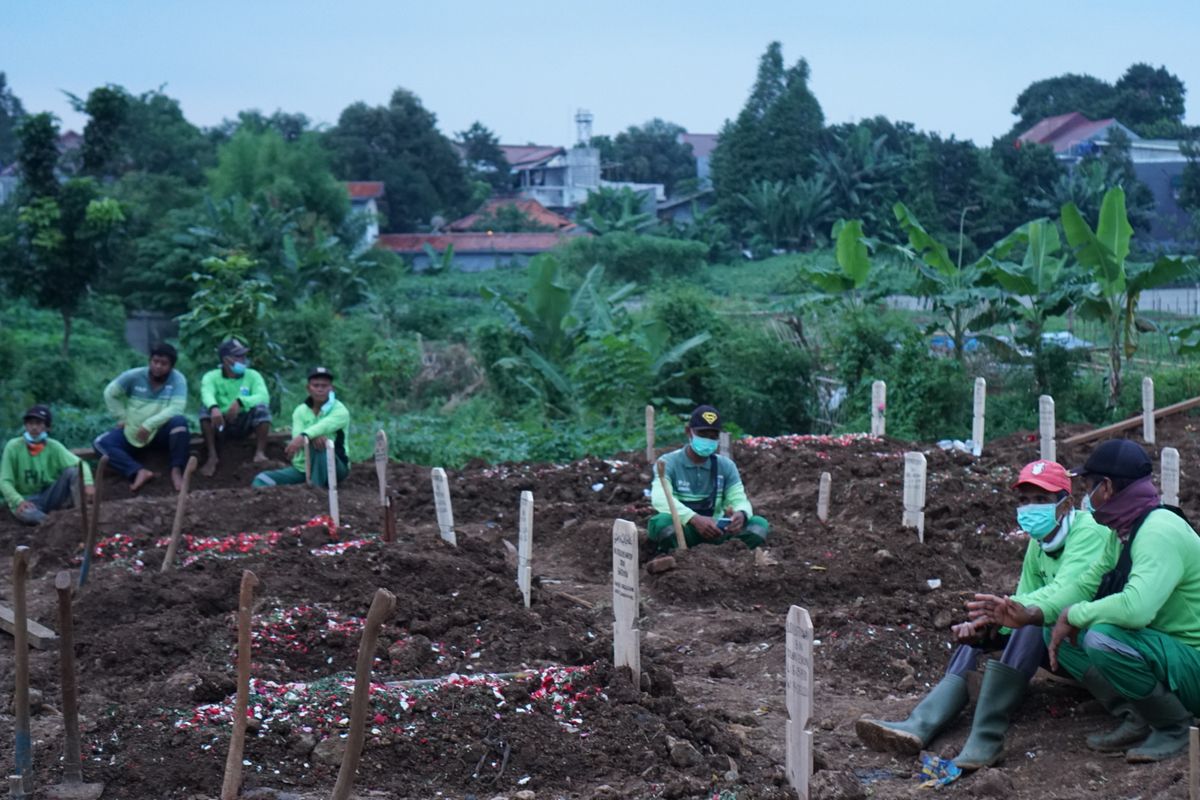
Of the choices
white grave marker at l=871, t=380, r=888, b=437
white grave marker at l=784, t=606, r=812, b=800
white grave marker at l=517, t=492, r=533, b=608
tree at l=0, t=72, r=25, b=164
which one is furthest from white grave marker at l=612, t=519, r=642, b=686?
tree at l=0, t=72, r=25, b=164

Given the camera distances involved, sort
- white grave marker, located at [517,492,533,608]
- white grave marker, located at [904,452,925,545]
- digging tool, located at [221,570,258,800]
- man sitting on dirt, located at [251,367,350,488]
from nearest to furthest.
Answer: digging tool, located at [221,570,258,800] < white grave marker, located at [517,492,533,608] < white grave marker, located at [904,452,925,545] < man sitting on dirt, located at [251,367,350,488]

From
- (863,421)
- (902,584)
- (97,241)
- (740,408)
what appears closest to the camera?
(902,584)

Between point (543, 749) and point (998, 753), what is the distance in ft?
6.26

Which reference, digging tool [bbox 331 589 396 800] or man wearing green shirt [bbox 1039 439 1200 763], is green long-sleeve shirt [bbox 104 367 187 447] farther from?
man wearing green shirt [bbox 1039 439 1200 763]

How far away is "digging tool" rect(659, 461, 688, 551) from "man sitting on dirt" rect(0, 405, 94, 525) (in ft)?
17.3

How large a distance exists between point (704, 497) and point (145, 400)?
18.3 ft

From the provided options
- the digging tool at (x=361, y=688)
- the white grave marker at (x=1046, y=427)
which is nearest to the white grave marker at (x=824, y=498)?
the white grave marker at (x=1046, y=427)

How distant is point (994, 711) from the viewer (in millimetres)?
5719

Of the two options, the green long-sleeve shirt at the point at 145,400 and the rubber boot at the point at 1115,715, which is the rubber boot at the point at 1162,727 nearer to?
the rubber boot at the point at 1115,715

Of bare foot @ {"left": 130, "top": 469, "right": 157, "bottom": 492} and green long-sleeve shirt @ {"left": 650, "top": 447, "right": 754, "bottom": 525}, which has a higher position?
green long-sleeve shirt @ {"left": 650, "top": 447, "right": 754, "bottom": 525}

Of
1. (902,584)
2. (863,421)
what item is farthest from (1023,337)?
(902,584)

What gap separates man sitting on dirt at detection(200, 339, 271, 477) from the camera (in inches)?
500

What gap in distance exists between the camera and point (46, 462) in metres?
11.8

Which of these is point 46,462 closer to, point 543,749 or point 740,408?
point 543,749
